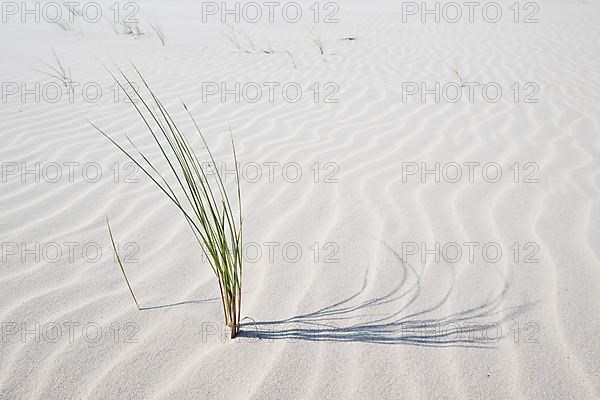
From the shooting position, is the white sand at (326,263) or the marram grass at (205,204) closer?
the marram grass at (205,204)

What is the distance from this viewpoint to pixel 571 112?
3.95 m

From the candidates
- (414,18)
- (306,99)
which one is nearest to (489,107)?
(306,99)

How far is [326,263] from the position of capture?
2041 millimetres

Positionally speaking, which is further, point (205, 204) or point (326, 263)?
point (205, 204)

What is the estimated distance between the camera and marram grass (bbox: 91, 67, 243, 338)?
1.37 metres

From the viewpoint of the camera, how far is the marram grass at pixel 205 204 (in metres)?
1.37

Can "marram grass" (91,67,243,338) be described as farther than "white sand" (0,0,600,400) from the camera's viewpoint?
No

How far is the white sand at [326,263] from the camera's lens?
58.1 inches

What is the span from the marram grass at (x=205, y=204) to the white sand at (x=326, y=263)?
0.30ft

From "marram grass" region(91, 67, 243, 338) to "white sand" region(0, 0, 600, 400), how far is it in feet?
0.30

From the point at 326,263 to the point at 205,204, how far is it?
0.93 m

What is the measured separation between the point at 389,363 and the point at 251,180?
1.64 metres

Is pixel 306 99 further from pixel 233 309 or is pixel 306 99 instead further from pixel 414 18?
pixel 414 18

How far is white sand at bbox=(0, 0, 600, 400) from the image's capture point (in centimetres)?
148
